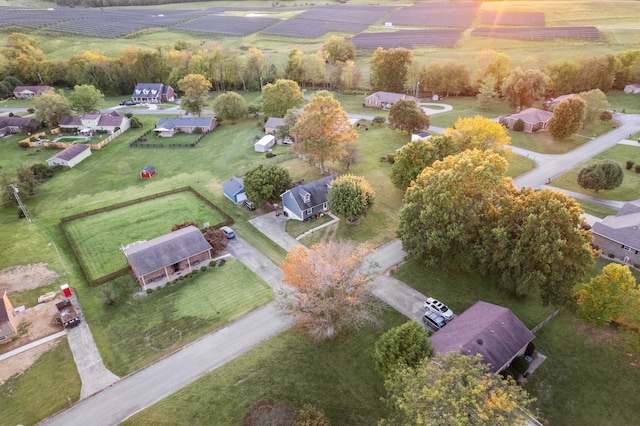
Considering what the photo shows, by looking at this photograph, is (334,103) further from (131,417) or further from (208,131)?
(131,417)

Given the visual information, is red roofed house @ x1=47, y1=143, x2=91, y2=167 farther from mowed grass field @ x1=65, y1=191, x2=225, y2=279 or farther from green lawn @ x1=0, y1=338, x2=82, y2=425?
green lawn @ x1=0, y1=338, x2=82, y2=425

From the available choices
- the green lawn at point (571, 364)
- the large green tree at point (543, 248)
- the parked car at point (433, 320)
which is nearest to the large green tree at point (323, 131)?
the green lawn at point (571, 364)

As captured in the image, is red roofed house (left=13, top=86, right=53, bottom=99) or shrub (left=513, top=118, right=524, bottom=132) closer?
shrub (left=513, top=118, right=524, bottom=132)

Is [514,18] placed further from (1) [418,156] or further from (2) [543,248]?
(2) [543,248]

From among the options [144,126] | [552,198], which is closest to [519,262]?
[552,198]

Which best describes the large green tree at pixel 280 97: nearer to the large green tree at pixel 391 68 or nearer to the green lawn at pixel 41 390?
the large green tree at pixel 391 68

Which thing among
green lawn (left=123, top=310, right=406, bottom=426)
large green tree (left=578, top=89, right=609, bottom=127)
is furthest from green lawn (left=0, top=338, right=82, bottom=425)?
large green tree (left=578, top=89, right=609, bottom=127)
